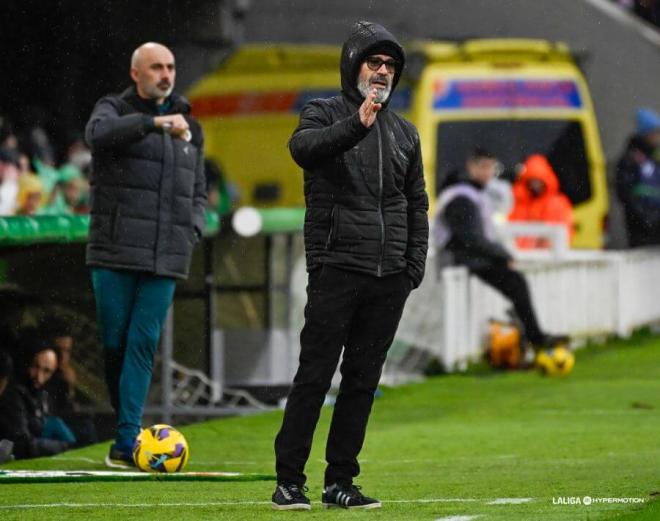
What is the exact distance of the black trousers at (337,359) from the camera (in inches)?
315

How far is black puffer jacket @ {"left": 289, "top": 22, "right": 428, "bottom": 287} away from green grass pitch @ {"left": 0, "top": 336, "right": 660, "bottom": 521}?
3.10 ft

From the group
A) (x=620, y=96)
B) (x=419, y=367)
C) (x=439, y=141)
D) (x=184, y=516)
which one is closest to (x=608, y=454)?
(x=184, y=516)

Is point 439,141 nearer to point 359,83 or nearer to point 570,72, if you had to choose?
point 570,72

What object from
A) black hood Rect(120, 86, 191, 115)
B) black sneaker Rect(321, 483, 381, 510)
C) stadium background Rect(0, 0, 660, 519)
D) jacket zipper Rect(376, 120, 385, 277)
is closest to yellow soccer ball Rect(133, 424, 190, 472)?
black hood Rect(120, 86, 191, 115)

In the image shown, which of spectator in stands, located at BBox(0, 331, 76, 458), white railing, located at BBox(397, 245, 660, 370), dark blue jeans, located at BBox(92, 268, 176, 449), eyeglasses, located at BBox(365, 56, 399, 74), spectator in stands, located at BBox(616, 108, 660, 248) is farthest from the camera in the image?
spectator in stands, located at BBox(616, 108, 660, 248)

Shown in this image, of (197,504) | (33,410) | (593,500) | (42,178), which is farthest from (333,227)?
(42,178)

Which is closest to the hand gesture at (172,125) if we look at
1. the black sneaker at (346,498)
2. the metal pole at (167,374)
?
the black sneaker at (346,498)

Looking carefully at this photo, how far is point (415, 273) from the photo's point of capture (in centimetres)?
816

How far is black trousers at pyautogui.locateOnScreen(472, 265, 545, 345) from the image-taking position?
1742 cm

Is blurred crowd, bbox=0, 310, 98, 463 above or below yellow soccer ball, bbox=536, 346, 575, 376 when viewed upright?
above

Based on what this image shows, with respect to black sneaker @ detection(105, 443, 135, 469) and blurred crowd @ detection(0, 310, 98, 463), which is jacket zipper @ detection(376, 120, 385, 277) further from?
blurred crowd @ detection(0, 310, 98, 463)

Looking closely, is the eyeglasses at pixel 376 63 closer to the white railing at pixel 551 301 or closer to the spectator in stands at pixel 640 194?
the white railing at pixel 551 301

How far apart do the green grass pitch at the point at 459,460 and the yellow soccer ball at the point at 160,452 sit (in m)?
0.41

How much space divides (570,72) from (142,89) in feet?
45.5
